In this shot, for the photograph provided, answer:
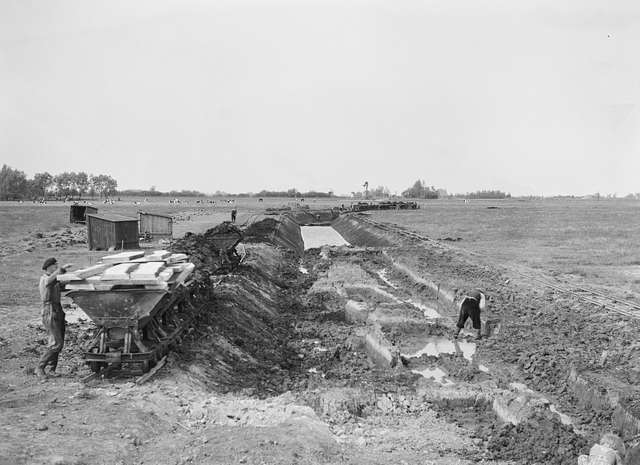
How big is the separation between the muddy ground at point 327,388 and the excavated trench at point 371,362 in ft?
0.13

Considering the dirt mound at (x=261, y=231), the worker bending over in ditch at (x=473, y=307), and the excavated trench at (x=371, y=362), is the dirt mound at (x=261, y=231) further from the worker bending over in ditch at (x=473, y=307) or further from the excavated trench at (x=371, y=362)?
the worker bending over in ditch at (x=473, y=307)

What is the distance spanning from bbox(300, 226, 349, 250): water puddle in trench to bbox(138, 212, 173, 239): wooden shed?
1048cm

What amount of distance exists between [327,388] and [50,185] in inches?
6399

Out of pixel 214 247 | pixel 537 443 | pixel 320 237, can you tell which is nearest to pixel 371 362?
pixel 537 443

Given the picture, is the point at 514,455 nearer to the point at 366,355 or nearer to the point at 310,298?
the point at 366,355

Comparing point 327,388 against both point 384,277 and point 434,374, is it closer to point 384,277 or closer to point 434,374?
point 434,374

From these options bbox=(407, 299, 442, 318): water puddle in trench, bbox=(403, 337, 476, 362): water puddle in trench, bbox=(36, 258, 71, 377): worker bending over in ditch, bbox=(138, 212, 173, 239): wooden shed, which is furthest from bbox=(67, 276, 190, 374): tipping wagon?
bbox=(138, 212, 173, 239): wooden shed

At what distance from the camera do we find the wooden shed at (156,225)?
103 feet

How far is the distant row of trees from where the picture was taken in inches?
5103

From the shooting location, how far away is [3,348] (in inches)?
412

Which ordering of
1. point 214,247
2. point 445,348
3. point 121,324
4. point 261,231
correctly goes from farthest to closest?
point 261,231 < point 214,247 < point 445,348 < point 121,324

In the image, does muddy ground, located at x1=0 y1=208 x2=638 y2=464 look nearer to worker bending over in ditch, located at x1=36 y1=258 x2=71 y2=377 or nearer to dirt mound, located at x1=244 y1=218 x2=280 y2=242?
worker bending over in ditch, located at x1=36 y1=258 x2=71 y2=377

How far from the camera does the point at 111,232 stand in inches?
957

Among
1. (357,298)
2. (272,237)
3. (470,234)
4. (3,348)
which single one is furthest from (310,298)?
(470,234)
